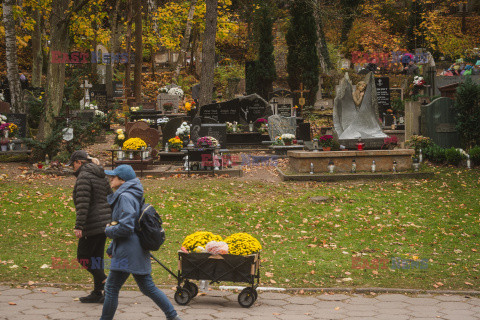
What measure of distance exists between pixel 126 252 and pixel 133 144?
1161 cm

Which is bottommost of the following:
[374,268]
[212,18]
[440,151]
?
[374,268]

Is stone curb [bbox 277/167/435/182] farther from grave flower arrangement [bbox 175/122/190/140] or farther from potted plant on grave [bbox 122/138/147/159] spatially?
grave flower arrangement [bbox 175/122/190/140]

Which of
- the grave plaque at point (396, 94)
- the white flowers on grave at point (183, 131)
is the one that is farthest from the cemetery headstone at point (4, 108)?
the grave plaque at point (396, 94)

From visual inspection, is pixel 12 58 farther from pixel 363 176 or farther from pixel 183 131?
pixel 363 176

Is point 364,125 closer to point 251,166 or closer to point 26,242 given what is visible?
point 251,166

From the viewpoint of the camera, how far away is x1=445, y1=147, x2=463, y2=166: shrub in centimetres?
1848

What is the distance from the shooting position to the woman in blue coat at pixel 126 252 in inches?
257

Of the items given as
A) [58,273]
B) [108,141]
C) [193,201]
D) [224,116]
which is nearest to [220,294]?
[58,273]

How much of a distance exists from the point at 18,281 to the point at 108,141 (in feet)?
56.3

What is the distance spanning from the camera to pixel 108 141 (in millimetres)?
25953

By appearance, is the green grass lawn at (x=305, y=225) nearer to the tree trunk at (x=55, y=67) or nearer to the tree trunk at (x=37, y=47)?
the tree trunk at (x=55, y=67)

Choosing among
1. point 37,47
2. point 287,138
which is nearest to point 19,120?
point 37,47

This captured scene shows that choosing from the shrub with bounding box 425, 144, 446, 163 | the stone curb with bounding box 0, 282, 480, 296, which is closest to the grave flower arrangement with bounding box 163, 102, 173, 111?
the shrub with bounding box 425, 144, 446, 163

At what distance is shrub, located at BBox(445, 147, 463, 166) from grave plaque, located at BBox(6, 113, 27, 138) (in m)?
13.7
